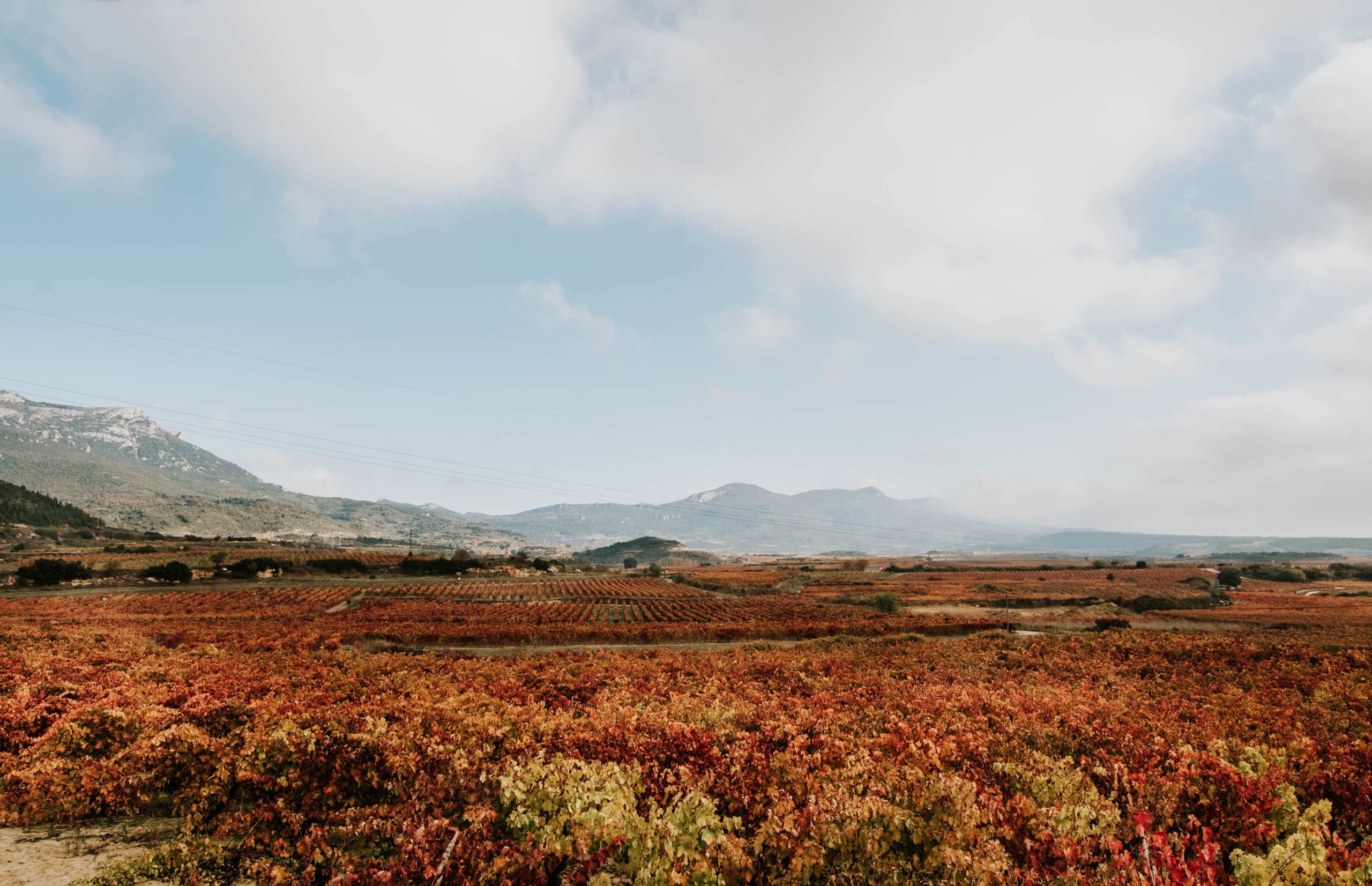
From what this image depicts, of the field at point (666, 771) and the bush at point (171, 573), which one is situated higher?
the field at point (666, 771)

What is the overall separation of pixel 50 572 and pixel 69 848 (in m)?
111

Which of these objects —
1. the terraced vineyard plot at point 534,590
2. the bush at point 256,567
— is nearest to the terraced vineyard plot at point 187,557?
the bush at point 256,567

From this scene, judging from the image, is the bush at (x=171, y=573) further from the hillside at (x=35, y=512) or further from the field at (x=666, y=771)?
the hillside at (x=35, y=512)

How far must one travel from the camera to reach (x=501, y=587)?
10600 centimetres

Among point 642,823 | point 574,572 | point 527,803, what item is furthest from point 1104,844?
point 574,572

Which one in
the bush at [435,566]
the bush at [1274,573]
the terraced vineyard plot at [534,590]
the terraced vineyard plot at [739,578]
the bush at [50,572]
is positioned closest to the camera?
the bush at [50,572]

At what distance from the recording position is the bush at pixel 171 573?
289 ft

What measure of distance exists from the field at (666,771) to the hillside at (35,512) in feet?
753

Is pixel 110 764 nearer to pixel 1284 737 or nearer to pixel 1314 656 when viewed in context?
pixel 1284 737

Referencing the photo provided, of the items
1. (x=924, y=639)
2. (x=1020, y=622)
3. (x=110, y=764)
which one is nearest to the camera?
(x=110, y=764)

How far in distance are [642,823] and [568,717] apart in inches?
188

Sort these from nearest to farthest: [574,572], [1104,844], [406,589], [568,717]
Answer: [1104,844] → [568,717] → [406,589] → [574,572]

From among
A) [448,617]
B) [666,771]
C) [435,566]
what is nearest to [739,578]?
[435,566]

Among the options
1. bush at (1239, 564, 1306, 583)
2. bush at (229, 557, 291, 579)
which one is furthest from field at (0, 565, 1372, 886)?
bush at (1239, 564, 1306, 583)
